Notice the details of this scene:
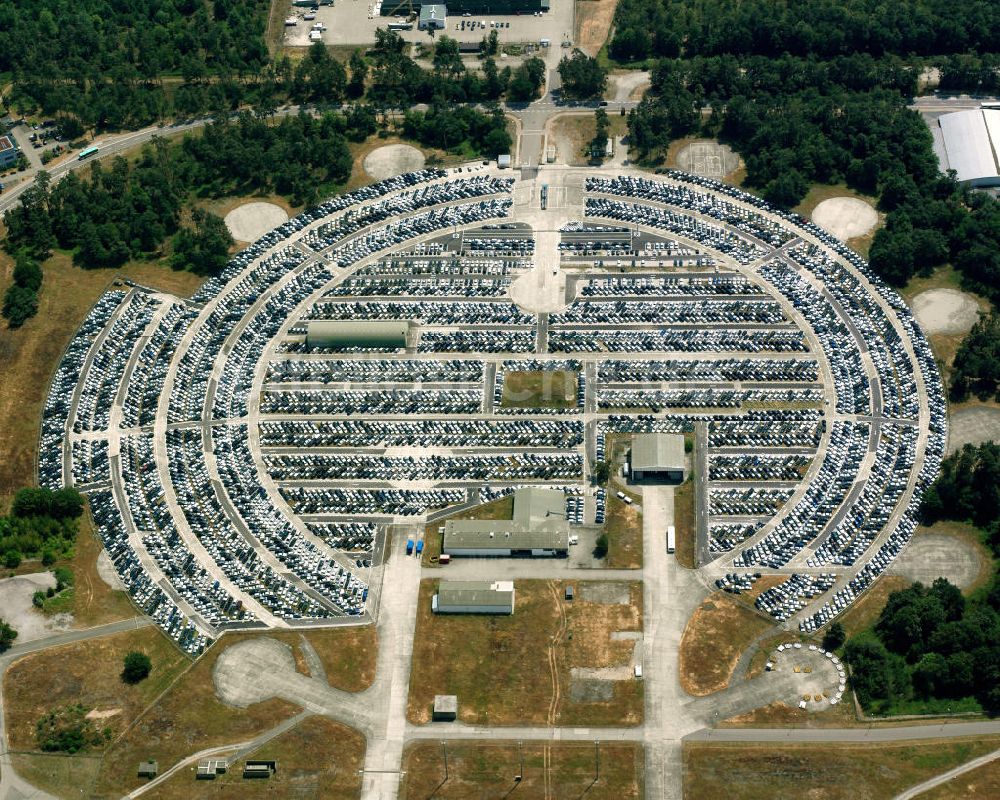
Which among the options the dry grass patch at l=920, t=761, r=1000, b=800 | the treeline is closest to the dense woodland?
the treeline

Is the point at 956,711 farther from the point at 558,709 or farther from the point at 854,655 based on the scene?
the point at 558,709

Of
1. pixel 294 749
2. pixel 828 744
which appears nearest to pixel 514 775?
A: pixel 294 749

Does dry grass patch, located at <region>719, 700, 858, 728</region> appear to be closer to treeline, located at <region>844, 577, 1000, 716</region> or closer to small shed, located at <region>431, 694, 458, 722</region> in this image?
treeline, located at <region>844, 577, 1000, 716</region>

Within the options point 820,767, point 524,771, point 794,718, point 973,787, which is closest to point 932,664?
point 973,787

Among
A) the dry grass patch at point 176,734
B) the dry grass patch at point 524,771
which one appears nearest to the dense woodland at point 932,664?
the dry grass patch at point 524,771

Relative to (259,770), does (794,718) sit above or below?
above

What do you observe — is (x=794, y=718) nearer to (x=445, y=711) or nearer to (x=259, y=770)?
(x=445, y=711)

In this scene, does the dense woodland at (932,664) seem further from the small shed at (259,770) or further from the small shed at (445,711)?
the small shed at (259,770)
